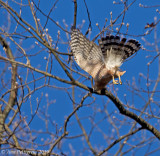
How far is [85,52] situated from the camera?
181 inches

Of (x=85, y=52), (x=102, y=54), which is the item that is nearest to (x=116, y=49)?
(x=102, y=54)

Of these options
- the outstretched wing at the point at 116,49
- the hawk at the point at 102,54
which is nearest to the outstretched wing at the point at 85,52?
the hawk at the point at 102,54

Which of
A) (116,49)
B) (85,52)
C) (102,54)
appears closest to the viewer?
(116,49)

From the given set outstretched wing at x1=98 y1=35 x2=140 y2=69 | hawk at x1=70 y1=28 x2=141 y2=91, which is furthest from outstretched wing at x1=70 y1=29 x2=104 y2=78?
outstretched wing at x1=98 y1=35 x2=140 y2=69

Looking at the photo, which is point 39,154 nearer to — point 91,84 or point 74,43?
point 91,84

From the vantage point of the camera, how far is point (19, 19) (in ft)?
13.0

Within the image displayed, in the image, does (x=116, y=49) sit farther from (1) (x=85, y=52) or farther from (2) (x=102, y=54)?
(1) (x=85, y=52)

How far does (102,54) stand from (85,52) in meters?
0.41

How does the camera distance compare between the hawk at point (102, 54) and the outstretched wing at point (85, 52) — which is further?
the outstretched wing at point (85, 52)

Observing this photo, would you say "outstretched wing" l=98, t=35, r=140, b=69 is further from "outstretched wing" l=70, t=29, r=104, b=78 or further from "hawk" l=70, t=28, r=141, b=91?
"outstretched wing" l=70, t=29, r=104, b=78

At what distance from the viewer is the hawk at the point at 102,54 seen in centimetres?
414

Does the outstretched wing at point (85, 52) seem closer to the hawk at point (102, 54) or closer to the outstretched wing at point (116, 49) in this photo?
the hawk at point (102, 54)

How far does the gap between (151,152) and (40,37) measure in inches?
138

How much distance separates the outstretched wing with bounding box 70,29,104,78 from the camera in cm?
443
